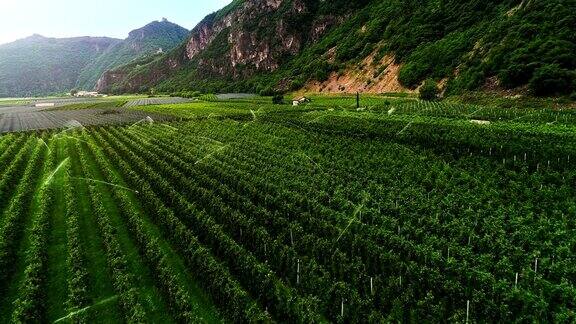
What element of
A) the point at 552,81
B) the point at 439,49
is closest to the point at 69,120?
the point at 439,49

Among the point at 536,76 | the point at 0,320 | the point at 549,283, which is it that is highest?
the point at 536,76

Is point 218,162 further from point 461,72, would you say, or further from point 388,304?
point 461,72

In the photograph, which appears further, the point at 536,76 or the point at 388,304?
the point at 536,76

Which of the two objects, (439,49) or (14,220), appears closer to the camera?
(14,220)

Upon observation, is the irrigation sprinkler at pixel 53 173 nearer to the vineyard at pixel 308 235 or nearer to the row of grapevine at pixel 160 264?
the vineyard at pixel 308 235

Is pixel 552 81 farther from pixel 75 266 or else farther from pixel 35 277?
pixel 35 277

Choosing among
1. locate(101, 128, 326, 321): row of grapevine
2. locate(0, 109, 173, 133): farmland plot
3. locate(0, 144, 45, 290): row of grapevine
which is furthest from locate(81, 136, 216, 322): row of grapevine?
locate(0, 109, 173, 133): farmland plot

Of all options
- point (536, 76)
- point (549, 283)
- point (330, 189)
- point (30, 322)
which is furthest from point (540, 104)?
point (30, 322)

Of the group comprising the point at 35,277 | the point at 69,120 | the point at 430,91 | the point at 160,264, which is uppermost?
the point at 430,91
